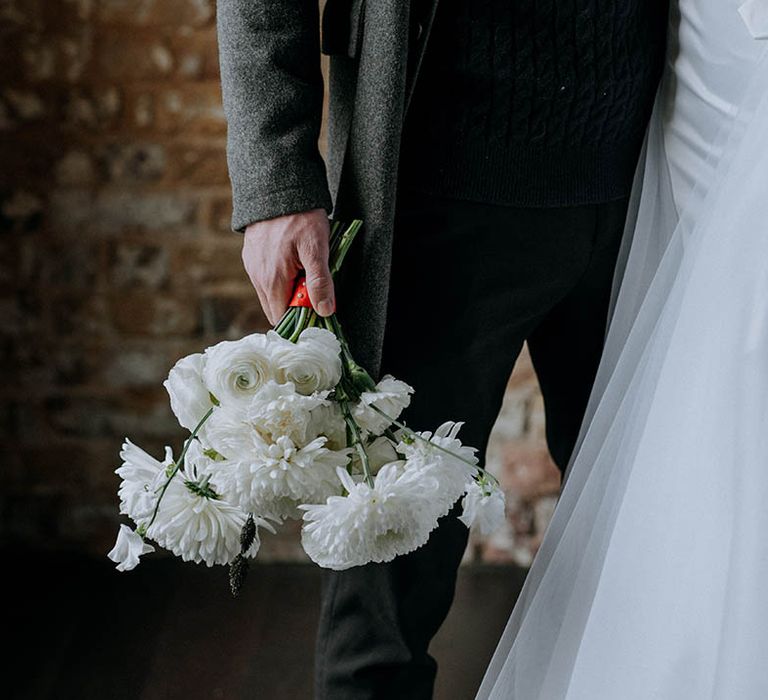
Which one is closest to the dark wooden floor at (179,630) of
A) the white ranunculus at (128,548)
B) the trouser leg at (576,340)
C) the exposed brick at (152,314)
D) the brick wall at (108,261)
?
the brick wall at (108,261)

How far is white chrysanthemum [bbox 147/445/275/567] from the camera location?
80 cm

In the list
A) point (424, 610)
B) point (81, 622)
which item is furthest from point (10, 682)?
point (424, 610)

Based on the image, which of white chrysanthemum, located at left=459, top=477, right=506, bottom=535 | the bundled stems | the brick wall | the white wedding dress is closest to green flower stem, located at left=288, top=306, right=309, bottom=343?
the bundled stems

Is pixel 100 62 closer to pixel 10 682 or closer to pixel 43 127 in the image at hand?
pixel 43 127

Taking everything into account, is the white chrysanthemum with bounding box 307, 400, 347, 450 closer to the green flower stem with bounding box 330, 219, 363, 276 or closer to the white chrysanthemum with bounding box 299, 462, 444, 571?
the white chrysanthemum with bounding box 299, 462, 444, 571

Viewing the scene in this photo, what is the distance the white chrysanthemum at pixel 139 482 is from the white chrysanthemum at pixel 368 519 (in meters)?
0.12

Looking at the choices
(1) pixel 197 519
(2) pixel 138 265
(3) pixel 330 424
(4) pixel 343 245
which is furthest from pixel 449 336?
(2) pixel 138 265

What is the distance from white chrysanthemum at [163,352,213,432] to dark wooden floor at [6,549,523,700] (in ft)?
3.07

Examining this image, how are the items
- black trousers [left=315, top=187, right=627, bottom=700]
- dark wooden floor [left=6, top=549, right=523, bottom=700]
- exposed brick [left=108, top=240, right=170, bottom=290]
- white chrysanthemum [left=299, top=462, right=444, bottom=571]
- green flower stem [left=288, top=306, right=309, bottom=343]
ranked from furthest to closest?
1. exposed brick [left=108, top=240, right=170, bottom=290]
2. dark wooden floor [left=6, top=549, right=523, bottom=700]
3. black trousers [left=315, top=187, right=627, bottom=700]
4. green flower stem [left=288, top=306, right=309, bottom=343]
5. white chrysanthemum [left=299, top=462, right=444, bottom=571]

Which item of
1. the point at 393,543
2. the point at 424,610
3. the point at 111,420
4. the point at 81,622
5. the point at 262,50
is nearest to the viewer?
the point at 393,543

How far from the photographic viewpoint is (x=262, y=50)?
3.15 ft

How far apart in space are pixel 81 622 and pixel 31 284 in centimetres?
62

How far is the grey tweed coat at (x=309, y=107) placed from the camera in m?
0.95

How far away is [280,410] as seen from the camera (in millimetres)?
782
